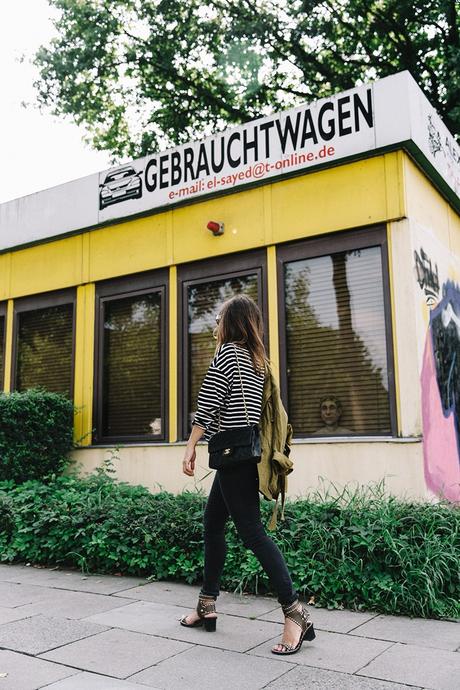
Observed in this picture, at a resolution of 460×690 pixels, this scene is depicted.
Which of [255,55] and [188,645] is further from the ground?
[255,55]

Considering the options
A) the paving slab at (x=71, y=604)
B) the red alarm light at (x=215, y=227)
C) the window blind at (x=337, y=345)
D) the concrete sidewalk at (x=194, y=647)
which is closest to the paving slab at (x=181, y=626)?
the concrete sidewalk at (x=194, y=647)

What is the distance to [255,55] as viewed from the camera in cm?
1691

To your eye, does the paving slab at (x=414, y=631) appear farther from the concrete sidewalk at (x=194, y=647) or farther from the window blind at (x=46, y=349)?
the window blind at (x=46, y=349)

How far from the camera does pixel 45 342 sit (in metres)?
9.20

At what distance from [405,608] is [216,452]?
1.78 m

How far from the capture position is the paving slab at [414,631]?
12.5 ft

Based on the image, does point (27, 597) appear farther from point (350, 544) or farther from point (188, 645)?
point (350, 544)

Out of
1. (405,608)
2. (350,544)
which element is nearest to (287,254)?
(350,544)

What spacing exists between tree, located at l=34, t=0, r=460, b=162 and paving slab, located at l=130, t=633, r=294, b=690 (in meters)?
13.1

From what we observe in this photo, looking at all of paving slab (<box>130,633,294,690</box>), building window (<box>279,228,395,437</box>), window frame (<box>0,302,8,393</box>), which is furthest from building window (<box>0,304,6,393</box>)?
paving slab (<box>130,633,294,690</box>)

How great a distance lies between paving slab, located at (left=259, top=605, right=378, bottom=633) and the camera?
416 centimetres

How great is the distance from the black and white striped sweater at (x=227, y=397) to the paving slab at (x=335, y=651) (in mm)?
1287

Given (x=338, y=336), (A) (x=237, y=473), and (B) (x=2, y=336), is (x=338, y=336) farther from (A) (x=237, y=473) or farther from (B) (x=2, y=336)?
(B) (x=2, y=336)

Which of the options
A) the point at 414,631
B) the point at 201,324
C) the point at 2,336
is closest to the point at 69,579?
the point at 414,631
